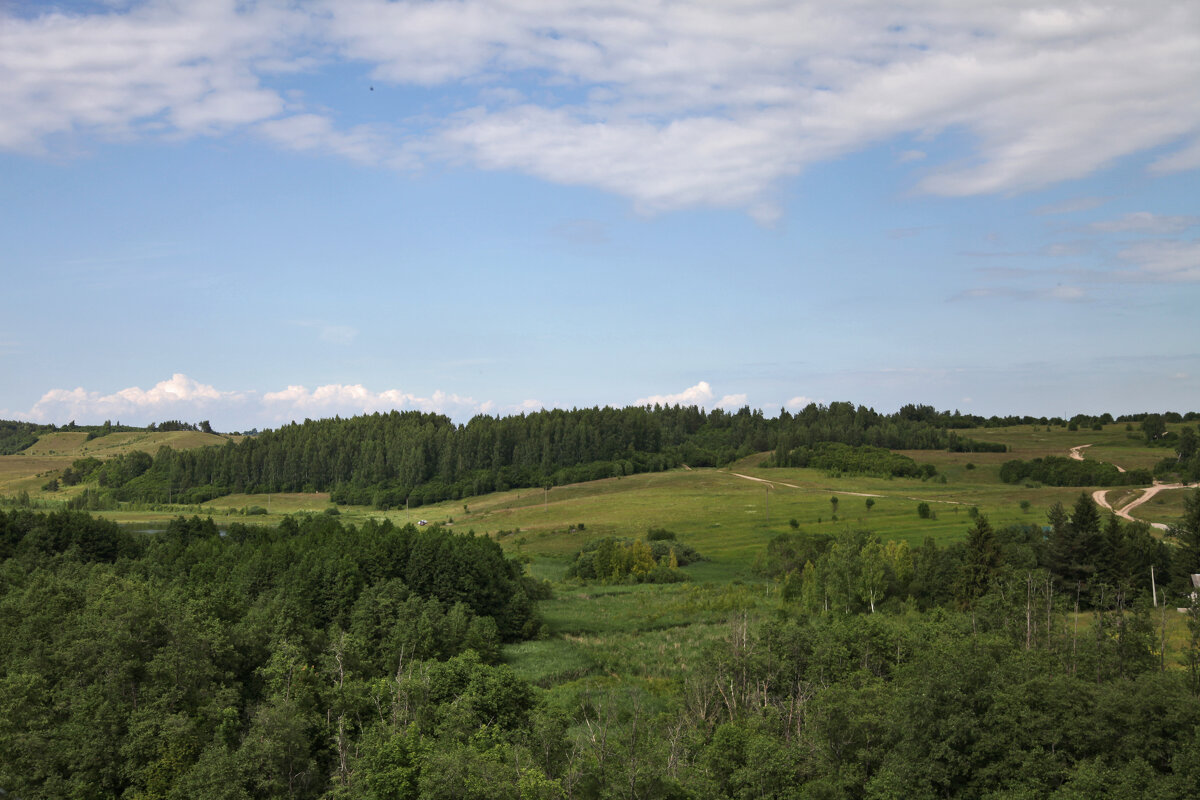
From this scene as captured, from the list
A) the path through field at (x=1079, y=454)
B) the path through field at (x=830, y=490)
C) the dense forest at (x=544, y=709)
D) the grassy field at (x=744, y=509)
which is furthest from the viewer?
the path through field at (x=1079, y=454)

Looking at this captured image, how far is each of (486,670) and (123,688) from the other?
18877mm

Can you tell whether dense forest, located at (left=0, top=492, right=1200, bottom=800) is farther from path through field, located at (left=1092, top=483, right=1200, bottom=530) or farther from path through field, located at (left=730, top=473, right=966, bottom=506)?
path through field, located at (left=730, top=473, right=966, bottom=506)

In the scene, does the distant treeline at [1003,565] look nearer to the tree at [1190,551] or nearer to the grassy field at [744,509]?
the tree at [1190,551]

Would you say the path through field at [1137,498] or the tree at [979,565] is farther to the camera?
the path through field at [1137,498]

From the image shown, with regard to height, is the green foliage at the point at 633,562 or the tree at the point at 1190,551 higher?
the tree at the point at 1190,551

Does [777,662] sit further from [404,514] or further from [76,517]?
[404,514]

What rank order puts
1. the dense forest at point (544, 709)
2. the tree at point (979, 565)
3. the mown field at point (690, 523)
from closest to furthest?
the dense forest at point (544, 709) → the mown field at point (690, 523) → the tree at point (979, 565)

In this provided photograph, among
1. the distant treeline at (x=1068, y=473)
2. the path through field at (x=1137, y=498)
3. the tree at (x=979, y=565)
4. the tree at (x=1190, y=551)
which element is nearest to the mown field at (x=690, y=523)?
the path through field at (x=1137, y=498)

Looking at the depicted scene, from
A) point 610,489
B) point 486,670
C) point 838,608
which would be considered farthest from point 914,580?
point 610,489

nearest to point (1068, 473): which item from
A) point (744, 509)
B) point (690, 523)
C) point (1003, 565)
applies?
point (744, 509)

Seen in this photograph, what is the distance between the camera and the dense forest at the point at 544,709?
36.6 m

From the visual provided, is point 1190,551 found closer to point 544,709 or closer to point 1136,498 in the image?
point 1136,498

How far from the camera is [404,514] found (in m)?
189

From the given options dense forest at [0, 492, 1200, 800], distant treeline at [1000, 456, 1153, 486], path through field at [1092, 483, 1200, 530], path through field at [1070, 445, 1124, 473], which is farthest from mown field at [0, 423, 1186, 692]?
dense forest at [0, 492, 1200, 800]
